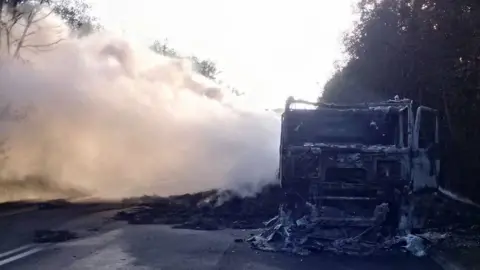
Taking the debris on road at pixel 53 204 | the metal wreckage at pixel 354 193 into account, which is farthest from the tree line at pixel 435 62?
the debris on road at pixel 53 204

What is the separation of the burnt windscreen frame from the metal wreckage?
236 mm

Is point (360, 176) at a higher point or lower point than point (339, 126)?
lower

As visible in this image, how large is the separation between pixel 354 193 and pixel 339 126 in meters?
1.91

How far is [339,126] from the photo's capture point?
14555mm

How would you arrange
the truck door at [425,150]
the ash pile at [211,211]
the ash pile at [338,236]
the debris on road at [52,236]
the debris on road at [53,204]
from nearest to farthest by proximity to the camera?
1. the ash pile at [338,236]
2. the debris on road at [52,236]
3. the truck door at [425,150]
4. the ash pile at [211,211]
5. the debris on road at [53,204]

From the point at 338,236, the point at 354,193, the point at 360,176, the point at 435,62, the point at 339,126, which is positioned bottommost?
the point at 338,236

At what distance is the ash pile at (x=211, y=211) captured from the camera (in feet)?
54.0

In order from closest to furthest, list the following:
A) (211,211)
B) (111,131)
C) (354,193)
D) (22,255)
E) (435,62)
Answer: (22,255)
(354,193)
(211,211)
(435,62)
(111,131)

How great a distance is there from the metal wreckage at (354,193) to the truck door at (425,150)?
2 centimetres

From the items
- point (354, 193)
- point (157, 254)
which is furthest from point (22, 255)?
point (354, 193)

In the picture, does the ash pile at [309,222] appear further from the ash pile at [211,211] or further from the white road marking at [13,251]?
the white road marking at [13,251]

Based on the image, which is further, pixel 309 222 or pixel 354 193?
pixel 354 193

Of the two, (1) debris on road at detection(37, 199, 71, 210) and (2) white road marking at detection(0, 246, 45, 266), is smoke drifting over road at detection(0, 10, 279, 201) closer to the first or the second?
(1) debris on road at detection(37, 199, 71, 210)

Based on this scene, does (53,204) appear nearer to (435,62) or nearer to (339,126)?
(339,126)
